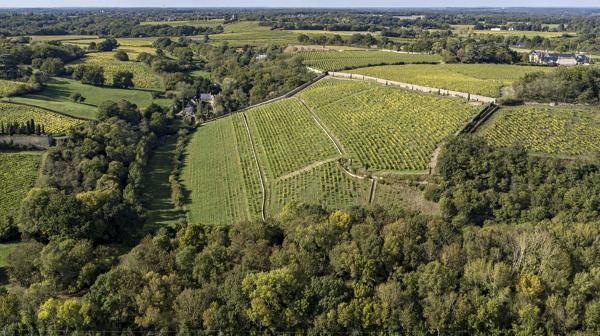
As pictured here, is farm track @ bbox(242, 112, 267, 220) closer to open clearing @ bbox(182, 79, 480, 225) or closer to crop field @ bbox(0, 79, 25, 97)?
open clearing @ bbox(182, 79, 480, 225)

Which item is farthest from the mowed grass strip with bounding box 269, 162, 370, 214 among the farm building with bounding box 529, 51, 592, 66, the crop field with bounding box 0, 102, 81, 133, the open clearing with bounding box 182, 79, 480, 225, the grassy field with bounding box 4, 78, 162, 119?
the farm building with bounding box 529, 51, 592, 66

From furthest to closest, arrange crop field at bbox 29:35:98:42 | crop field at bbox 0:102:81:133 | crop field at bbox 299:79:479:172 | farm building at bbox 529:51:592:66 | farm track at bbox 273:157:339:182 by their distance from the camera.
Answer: crop field at bbox 29:35:98:42
farm building at bbox 529:51:592:66
crop field at bbox 0:102:81:133
crop field at bbox 299:79:479:172
farm track at bbox 273:157:339:182

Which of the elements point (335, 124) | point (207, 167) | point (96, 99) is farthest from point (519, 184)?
point (96, 99)

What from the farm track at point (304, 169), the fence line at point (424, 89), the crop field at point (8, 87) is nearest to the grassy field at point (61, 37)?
the crop field at point (8, 87)

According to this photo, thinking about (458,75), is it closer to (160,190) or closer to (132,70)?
(160,190)

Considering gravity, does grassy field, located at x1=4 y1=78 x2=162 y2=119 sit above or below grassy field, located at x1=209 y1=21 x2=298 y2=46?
below

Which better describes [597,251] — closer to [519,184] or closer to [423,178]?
[519,184]
